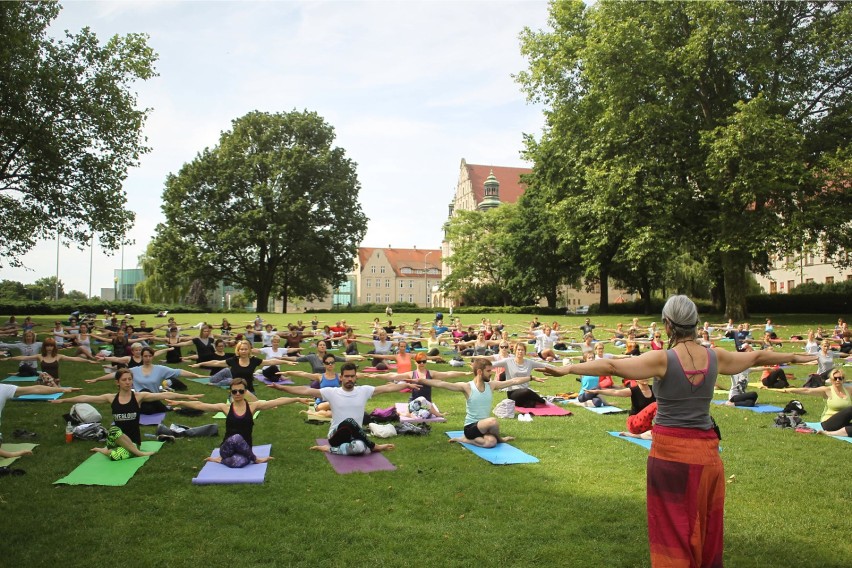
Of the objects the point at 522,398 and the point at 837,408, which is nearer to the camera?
the point at 837,408

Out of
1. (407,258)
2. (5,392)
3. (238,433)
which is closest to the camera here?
(5,392)

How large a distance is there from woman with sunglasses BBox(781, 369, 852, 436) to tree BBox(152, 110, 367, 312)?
139 feet

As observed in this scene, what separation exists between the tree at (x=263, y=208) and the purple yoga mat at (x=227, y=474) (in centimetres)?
4201

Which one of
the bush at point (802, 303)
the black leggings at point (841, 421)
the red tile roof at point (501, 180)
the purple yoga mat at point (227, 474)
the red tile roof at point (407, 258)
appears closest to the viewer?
Answer: the purple yoga mat at point (227, 474)

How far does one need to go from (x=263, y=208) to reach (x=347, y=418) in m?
42.8

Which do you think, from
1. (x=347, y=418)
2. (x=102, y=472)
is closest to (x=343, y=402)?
(x=347, y=418)

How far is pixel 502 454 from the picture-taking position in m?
8.61

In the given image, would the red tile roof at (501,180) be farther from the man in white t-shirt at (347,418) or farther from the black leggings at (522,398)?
the man in white t-shirt at (347,418)

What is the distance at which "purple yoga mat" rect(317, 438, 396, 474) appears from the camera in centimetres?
782

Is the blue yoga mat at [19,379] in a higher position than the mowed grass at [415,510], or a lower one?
higher

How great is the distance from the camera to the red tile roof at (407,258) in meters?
119

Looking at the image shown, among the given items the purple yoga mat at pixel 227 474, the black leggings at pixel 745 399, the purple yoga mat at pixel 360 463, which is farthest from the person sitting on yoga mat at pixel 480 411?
the black leggings at pixel 745 399

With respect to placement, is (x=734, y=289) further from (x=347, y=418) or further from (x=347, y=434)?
(x=347, y=434)

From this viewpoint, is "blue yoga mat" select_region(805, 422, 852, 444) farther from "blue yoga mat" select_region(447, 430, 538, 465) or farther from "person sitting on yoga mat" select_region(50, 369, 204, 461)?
"person sitting on yoga mat" select_region(50, 369, 204, 461)
